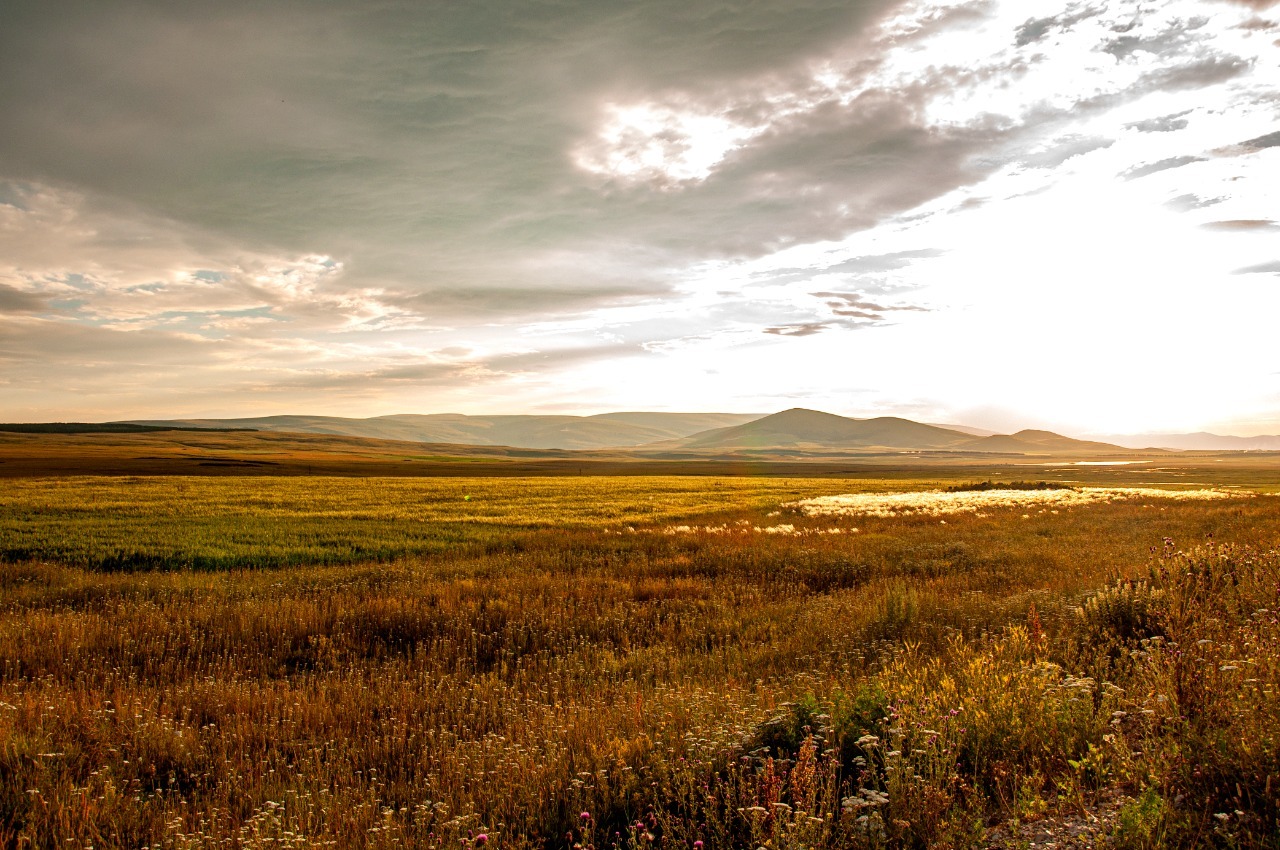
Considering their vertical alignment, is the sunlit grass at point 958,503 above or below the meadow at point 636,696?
below

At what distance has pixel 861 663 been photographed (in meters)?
8.23

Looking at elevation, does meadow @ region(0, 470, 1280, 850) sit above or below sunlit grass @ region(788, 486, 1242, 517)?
above

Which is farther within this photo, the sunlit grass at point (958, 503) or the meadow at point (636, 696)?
the sunlit grass at point (958, 503)

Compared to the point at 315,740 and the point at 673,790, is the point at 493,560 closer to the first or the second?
the point at 315,740

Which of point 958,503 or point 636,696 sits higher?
point 636,696

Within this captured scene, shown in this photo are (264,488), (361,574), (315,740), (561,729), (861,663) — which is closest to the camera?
(561,729)

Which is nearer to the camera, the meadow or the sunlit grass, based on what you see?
the meadow

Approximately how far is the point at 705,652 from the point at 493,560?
32.0 ft

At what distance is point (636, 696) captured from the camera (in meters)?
6.72

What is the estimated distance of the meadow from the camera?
4.07 metres

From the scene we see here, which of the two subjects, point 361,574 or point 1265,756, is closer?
point 1265,756

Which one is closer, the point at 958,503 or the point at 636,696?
the point at 636,696

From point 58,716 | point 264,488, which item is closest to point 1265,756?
point 58,716

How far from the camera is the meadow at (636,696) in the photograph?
4.07 meters
